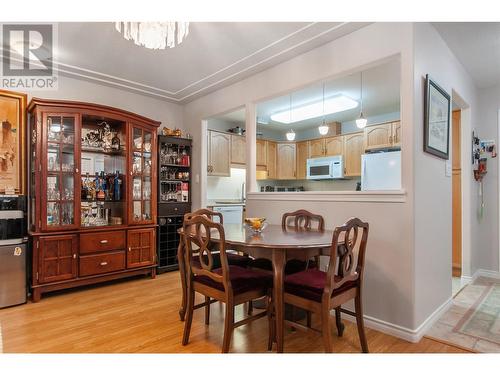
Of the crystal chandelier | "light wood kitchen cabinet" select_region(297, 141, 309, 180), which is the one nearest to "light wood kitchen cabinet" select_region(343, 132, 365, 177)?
"light wood kitchen cabinet" select_region(297, 141, 309, 180)

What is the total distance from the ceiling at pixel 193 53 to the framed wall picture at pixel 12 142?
0.62 meters

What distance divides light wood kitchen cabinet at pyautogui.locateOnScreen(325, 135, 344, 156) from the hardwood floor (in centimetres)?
359

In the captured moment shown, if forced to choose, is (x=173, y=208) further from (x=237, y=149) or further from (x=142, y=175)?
(x=237, y=149)

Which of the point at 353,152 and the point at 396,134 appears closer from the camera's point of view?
the point at 396,134

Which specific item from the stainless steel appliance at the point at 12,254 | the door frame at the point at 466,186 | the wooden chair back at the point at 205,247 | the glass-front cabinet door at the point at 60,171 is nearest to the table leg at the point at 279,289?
the wooden chair back at the point at 205,247

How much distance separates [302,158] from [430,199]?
3.73 metres

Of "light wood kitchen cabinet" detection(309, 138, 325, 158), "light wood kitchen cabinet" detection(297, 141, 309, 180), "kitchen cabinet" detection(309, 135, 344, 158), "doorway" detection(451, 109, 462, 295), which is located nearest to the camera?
"doorway" detection(451, 109, 462, 295)

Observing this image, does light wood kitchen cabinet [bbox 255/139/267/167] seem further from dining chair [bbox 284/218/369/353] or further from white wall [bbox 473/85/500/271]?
dining chair [bbox 284/218/369/353]

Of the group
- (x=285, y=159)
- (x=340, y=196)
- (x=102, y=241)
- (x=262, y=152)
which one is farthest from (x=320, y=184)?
(x=102, y=241)

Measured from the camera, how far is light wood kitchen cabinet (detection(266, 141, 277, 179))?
19.6ft

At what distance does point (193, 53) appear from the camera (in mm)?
2973
